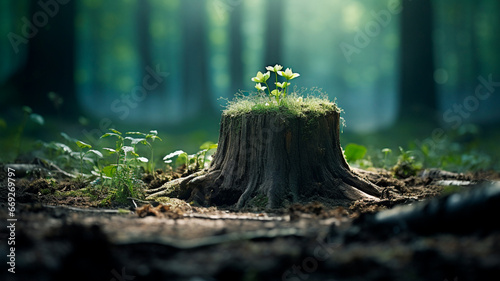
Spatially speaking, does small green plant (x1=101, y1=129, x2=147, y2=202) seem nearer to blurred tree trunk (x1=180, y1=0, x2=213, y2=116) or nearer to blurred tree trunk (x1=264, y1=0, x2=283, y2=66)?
blurred tree trunk (x1=264, y1=0, x2=283, y2=66)

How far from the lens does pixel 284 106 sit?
6402 millimetres

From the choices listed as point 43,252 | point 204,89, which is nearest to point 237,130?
point 43,252

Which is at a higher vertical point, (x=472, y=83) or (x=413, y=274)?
(x=472, y=83)

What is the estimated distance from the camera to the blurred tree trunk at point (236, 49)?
23.4 metres

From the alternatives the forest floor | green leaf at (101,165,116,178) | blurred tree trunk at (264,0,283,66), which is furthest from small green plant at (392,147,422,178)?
blurred tree trunk at (264,0,283,66)

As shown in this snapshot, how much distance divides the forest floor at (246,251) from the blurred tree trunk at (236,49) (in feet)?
66.3

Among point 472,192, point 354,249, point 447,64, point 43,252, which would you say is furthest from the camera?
point 447,64

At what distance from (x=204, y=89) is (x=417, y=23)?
1268 cm

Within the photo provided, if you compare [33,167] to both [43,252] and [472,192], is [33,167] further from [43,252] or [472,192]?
[472,192]

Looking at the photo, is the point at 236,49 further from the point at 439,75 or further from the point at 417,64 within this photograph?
the point at 439,75

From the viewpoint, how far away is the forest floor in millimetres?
2928

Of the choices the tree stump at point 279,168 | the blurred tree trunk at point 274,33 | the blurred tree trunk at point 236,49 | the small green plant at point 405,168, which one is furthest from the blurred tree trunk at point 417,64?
the tree stump at point 279,168

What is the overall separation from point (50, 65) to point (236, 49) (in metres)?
11.6

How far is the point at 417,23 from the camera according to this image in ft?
54.9
